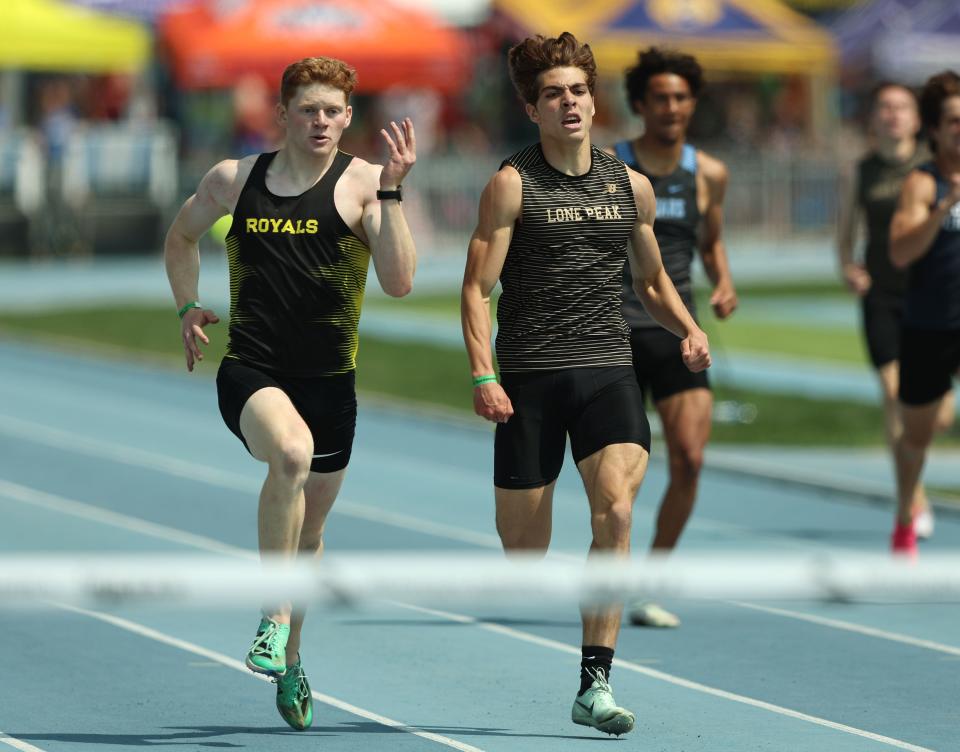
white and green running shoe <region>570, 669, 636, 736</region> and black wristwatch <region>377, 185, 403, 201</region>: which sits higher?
black wristwatch <region>377, 185, 403, 201</region>

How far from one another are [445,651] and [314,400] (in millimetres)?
1883

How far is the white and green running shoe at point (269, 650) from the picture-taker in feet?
23.2

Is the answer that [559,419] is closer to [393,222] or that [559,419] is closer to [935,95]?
[393,222]

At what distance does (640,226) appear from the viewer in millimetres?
7727

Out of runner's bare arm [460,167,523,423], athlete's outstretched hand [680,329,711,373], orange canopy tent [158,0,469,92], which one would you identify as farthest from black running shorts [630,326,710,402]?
orange canopy tent [158,0,469,92]

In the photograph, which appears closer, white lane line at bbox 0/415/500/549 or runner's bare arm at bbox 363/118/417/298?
runner's bare arm at bbox 363/118/417/298

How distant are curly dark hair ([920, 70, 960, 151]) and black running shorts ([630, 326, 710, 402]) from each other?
1.77 m

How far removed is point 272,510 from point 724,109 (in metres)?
31.6

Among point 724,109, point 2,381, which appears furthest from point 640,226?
point 724,109

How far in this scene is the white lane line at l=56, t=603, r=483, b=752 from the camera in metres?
7.37

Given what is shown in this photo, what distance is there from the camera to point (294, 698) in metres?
7.38

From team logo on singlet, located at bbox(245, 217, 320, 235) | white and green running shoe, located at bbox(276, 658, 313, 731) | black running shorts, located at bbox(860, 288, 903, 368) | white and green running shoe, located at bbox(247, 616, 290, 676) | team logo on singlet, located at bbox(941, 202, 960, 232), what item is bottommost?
white and green running shoe, located at bbox(276, 658, 313, 731)

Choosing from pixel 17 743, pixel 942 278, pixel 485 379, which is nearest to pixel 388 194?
pixel 485 379

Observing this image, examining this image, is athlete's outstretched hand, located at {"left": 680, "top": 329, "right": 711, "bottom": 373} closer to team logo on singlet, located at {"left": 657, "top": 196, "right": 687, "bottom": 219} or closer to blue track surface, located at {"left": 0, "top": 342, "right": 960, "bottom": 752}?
blue track surface, located at {"left": 0, "top": 342, "right": 960, "bottom": 752}
